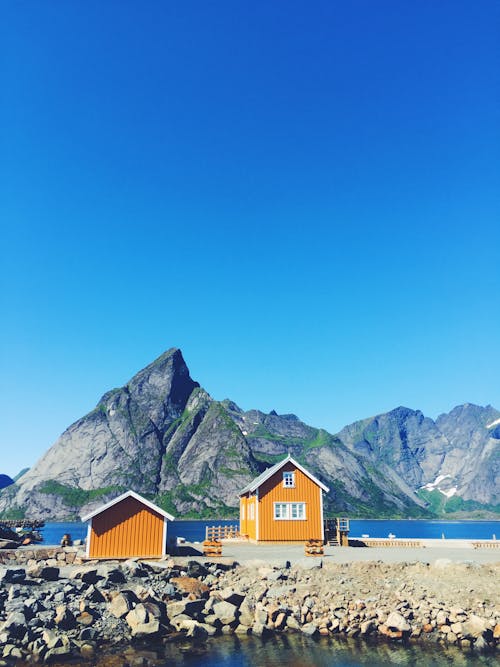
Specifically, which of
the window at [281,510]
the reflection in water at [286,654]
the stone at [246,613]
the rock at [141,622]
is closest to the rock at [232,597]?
the stone at [246,613]

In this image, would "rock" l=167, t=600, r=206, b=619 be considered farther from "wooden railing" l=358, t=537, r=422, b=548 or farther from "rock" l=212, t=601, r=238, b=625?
"wooden railing" l=358, t=537, r=422, b=548

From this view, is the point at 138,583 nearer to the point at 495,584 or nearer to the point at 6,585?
the point at 6,585

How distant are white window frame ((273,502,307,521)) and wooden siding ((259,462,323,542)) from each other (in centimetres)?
19

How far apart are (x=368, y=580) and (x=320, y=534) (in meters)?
17.6

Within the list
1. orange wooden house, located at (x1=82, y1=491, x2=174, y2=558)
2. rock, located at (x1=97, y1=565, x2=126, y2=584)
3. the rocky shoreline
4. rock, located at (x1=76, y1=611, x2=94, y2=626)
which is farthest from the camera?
orange wooden house, located at (x1=82, y1=491, x2=174, y2=558)

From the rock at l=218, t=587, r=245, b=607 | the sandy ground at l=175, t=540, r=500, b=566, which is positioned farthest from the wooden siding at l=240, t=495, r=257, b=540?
the rock at l=218, t=587, r=245, b=607

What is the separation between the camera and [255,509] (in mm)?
44312

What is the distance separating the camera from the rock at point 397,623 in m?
21.5

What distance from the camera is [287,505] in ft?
143

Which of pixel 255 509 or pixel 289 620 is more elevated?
pixel 255 509

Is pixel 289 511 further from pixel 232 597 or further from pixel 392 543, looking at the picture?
pixel 232 597

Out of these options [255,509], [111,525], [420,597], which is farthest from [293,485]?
A: [420,597]

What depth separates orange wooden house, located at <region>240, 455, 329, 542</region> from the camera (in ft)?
141

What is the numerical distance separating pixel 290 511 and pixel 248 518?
7.08 metres
